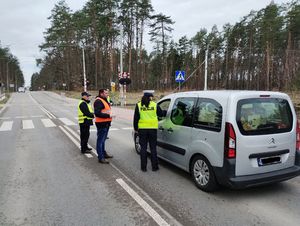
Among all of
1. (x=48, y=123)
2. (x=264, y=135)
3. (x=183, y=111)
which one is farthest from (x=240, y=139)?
(x=48, y=123)

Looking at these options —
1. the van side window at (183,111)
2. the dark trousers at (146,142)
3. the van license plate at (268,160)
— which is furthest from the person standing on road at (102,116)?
the van license plate at (268,160)

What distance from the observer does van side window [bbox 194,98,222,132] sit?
426 cm

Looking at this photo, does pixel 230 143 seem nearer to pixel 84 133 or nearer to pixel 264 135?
pixel 264 135

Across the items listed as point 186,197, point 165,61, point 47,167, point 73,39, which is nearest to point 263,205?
point 186,197

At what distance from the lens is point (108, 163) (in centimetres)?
636

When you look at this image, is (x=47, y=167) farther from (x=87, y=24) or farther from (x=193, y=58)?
(x=193, y=58)

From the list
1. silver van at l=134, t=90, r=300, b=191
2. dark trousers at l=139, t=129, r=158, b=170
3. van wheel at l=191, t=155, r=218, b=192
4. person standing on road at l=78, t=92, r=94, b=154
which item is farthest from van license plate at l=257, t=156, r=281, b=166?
person standing on road at l=78, t=92, r=94, b=154

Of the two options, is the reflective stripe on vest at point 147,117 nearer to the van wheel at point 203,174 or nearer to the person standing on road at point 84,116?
the van wheel at point 203,174

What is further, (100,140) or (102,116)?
(100,140)

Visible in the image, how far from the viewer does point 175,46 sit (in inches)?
2648

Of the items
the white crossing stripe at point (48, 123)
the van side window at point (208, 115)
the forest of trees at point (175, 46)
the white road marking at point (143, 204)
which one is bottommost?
the white crossing stripe at point (48, 123)

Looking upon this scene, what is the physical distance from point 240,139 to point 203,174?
0.97 metres

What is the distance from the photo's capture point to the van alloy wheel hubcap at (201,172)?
449 cm

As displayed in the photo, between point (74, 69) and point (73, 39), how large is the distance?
6739 millimetres
